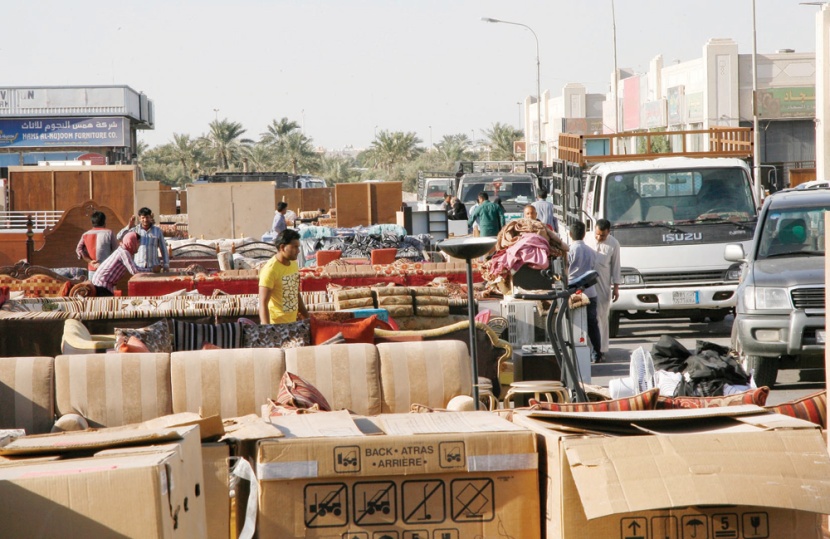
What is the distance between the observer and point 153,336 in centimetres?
918

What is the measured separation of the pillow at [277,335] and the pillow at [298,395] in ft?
8.53

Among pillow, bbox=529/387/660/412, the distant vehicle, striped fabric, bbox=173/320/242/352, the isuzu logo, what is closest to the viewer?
pillow, bbox=529/387/660/412

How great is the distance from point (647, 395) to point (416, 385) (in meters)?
2.61

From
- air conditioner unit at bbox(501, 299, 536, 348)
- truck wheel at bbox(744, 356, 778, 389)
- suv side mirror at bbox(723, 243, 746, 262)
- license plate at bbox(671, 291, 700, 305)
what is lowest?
truck wheel at bbox(744, 356, 778, 389)

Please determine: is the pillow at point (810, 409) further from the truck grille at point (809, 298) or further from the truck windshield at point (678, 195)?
the truck windshield at point (678, 195)

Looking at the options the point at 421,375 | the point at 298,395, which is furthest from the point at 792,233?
the point at 298,395

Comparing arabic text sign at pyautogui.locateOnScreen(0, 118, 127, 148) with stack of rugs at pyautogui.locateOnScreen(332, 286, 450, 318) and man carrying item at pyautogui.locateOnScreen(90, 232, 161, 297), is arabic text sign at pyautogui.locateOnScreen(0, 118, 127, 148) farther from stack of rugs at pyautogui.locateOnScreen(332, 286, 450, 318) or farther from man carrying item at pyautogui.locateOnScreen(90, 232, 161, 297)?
stack of rugs at pyautogui.locateOnScreen(332, 286, 450, 318)

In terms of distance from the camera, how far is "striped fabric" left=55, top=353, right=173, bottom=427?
721 centimetres

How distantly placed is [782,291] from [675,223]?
4535 mm

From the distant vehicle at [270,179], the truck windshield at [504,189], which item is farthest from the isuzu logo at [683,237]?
the distant vehicle at [270,179]

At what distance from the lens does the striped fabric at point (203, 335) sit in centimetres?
947

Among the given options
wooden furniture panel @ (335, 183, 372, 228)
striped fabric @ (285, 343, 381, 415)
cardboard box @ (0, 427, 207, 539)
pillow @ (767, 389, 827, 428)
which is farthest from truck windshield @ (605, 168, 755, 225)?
wooden furniture panel @ (335, 183, 372, 228)

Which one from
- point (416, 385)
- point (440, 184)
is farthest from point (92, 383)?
point (440, 184)

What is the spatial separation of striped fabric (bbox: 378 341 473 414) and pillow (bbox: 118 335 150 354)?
2.00 m
